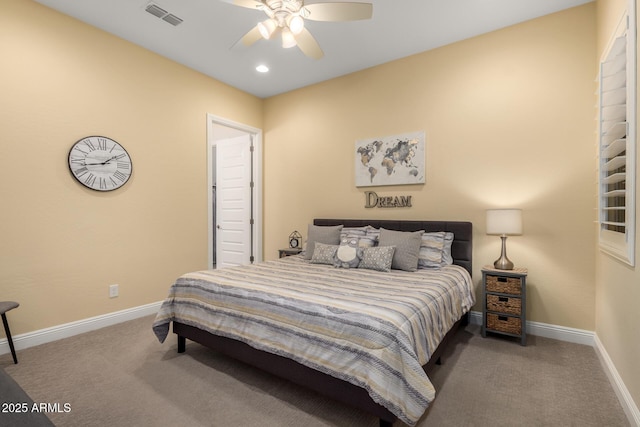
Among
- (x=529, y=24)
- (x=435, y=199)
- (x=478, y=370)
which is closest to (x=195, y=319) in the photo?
(x=478, y=370)

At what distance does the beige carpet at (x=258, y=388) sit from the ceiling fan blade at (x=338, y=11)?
2.68 meters

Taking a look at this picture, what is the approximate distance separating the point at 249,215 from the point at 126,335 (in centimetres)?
246

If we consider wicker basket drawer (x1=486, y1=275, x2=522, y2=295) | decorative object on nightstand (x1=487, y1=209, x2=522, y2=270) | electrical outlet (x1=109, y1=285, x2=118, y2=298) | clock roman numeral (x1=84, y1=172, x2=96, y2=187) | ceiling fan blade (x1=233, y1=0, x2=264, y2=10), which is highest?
ceiling fan blade (x1=233, y1=0, x2=264, y2=10)

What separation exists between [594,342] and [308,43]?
142 inches

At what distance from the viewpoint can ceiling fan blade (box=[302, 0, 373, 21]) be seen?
2232 millimetres

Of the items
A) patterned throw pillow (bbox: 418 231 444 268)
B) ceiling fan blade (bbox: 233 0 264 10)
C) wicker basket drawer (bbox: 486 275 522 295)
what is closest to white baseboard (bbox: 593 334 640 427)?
wicker basket drawer (bbox: 486 275 522 295)

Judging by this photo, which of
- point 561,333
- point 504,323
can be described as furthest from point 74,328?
point 561,333

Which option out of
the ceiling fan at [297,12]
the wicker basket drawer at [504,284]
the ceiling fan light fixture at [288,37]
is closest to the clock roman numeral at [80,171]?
the ceiling fan at [297,12]

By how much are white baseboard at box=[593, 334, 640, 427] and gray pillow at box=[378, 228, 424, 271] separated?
1499mm

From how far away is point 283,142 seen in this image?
192 inches

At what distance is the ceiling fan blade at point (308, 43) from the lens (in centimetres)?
254

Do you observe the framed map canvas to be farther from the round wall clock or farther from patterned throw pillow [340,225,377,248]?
the round wall clock

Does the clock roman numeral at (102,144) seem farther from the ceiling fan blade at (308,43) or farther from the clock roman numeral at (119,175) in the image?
the ceiling fan blade at (308,43)

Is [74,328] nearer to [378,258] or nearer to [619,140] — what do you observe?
[378,258]
